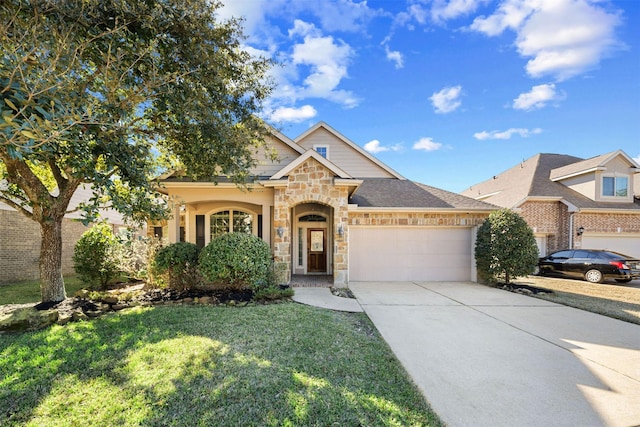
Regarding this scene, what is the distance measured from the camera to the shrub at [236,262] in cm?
769

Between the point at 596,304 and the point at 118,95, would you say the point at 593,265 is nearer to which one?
the point at 596,304

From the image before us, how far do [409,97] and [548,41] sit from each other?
5.55m

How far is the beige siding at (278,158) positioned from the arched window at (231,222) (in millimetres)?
1748

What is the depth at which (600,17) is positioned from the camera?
8.28m

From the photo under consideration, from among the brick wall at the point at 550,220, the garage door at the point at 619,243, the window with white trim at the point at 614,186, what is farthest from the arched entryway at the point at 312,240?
the window with white trim at the point at 614,186

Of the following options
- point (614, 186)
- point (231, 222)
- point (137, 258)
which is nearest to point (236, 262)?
point (231, 222)

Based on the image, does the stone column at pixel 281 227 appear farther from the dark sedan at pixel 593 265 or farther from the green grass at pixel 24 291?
the dark sedan at pixel 593 265

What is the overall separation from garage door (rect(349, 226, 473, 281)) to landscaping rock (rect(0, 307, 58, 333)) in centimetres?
871

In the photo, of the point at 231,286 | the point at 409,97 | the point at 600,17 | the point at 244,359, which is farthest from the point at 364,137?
the point at 244,359

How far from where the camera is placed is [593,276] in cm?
1187

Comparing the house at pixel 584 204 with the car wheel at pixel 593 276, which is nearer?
the car wheel at pixel 593 276

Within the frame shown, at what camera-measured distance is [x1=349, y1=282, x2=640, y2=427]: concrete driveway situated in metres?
3.15

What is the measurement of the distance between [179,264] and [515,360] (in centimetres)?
831

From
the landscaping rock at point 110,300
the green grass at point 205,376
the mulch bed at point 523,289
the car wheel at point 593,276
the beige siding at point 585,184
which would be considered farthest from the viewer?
the beige siding at point 585,184
